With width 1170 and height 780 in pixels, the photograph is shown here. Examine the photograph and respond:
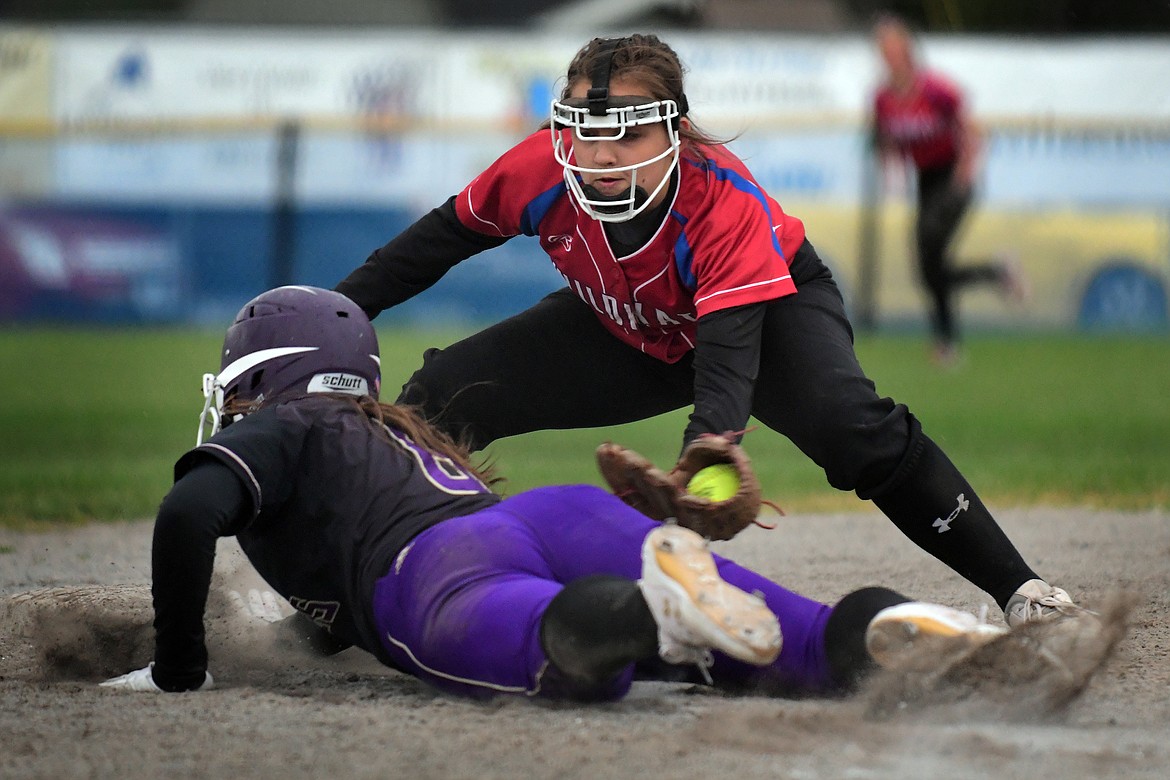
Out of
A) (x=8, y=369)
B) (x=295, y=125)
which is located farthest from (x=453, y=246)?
(x=295, y=125)

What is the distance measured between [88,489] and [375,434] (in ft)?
14.4

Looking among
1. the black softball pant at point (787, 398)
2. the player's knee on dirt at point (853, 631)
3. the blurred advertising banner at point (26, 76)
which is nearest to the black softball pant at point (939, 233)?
the black softball pant at point (787, 398)

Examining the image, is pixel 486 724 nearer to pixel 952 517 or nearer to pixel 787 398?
pixel 787 398

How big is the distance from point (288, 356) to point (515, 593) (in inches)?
33.9

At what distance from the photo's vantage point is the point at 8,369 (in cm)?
1259

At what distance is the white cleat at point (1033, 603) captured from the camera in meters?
3.82

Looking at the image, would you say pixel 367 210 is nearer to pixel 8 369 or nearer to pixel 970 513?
pixel 8 369

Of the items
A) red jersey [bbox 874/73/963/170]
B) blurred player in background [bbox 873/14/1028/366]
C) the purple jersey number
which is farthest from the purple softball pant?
red jersey [bbox 874/73/963/170]

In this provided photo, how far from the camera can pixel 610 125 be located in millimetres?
3676

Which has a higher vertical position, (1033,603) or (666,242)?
(666,242)

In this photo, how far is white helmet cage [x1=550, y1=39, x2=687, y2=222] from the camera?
3.68 metres

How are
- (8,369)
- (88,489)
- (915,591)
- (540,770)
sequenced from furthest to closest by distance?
(8,369) → (88,489) → (915,591) → (540,770)

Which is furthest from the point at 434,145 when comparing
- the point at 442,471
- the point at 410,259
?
the point at 442,471

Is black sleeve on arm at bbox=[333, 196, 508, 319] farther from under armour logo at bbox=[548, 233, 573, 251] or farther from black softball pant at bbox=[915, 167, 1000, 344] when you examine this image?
black softball pant at bbox=[915, 167, 1000, 344]
